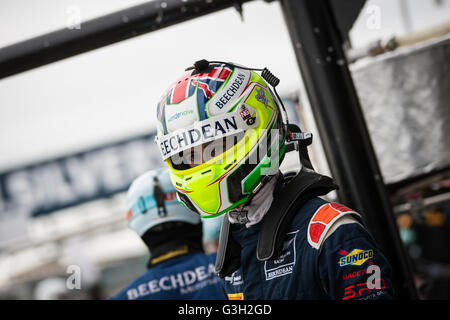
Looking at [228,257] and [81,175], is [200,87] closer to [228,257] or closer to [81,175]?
[228,257]

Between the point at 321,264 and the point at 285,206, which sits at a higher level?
the point at 285,206

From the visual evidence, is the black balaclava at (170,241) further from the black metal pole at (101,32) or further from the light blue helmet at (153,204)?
the black metal pole at (101,32)

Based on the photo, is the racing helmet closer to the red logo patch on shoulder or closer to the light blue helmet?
the red logo patch on shoulder

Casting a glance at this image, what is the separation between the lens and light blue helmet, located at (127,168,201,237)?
85.7 inches

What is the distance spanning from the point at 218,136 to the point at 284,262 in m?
0.40

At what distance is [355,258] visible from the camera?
1.15 meters

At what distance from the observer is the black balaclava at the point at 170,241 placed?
2.16m

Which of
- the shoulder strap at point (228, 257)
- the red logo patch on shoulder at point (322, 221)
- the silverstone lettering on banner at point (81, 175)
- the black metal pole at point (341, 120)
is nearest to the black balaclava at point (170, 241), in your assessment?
the shoulder strap at point (228, 257)

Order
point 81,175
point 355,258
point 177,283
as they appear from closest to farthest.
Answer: point 355,258 → point 177,283 → point 81,175

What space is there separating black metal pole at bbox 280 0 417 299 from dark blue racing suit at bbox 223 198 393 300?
1.17 feet

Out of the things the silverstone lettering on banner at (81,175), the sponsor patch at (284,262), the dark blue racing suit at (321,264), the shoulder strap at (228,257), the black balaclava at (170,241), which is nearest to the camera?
the dark blue racing suit at (321,264)

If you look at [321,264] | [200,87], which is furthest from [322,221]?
[200,87]
